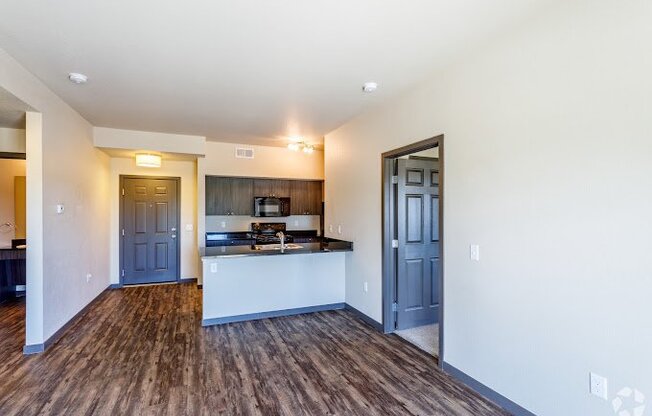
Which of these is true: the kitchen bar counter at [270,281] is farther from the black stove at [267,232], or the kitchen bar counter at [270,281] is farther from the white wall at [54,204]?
the black stove at [267,232]

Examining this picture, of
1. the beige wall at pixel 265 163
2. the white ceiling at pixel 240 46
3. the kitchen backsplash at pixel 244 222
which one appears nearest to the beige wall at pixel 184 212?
the kitchen backsplash at pixel 244 222

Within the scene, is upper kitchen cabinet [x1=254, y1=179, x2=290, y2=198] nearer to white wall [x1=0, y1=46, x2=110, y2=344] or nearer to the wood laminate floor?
white wall [x1=0, y1=46, x2=110, y2=344]

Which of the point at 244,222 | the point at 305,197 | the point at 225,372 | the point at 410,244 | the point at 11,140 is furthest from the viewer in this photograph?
the point at 305,197

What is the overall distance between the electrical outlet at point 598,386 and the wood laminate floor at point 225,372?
706 mm

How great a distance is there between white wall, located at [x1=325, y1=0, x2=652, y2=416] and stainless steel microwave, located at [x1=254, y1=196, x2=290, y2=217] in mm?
3881

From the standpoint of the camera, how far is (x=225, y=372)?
2.88 m

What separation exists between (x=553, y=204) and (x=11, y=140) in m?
5.83

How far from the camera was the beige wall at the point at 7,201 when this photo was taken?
548 cm

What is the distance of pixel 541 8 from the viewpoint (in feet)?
6.67

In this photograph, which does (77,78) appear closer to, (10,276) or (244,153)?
(244,153)

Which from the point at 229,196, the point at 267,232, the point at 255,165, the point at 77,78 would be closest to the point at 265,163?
the point at 255,165

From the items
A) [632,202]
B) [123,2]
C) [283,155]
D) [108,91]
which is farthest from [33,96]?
[632,202]

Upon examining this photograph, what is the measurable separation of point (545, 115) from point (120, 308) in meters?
5.53

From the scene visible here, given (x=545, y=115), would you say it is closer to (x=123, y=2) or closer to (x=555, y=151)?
(x=555, y=151)
